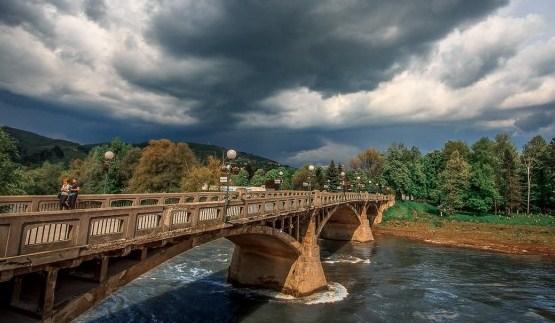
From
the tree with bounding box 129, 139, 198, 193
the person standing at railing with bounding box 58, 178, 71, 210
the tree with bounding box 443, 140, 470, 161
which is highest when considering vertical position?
the tree with bounding box 443, 140, 470, 161

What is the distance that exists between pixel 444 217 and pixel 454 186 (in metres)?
7.04

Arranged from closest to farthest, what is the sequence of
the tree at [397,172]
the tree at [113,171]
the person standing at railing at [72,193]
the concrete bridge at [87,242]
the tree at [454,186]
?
the concrete bridge at [87,242], the person standing at railing at [72,193], the tree at [113,171], the tree at [454,186], the tree at [397,172]

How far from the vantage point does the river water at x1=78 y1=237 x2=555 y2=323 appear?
22.2 meters

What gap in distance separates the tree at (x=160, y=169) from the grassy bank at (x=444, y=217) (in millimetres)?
44694

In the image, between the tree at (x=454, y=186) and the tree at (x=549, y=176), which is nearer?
the tree at (x=549, y=176)

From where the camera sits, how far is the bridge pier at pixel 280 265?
26.0 metres

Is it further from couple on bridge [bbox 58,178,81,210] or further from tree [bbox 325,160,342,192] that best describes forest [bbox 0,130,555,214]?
couple on bridge [bbox 58,178,81,210]

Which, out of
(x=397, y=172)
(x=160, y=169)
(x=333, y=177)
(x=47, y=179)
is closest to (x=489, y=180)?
(x=397, y=172)

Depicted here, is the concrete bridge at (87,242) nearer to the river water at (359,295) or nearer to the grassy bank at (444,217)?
the river water at (359,295)

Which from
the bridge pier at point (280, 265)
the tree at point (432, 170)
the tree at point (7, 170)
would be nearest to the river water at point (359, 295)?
the bridge pier at point (280, 265)

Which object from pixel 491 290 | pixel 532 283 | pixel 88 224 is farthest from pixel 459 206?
pixel 88 224

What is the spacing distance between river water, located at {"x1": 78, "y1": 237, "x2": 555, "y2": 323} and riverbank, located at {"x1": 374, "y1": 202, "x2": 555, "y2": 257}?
1147cm

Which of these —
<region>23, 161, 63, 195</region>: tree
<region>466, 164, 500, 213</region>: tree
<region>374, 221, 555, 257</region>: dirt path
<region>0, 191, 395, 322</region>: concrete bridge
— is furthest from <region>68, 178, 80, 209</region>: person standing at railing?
<region>466, 164, 500, 213</region>: tree

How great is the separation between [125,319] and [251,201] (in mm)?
10435
